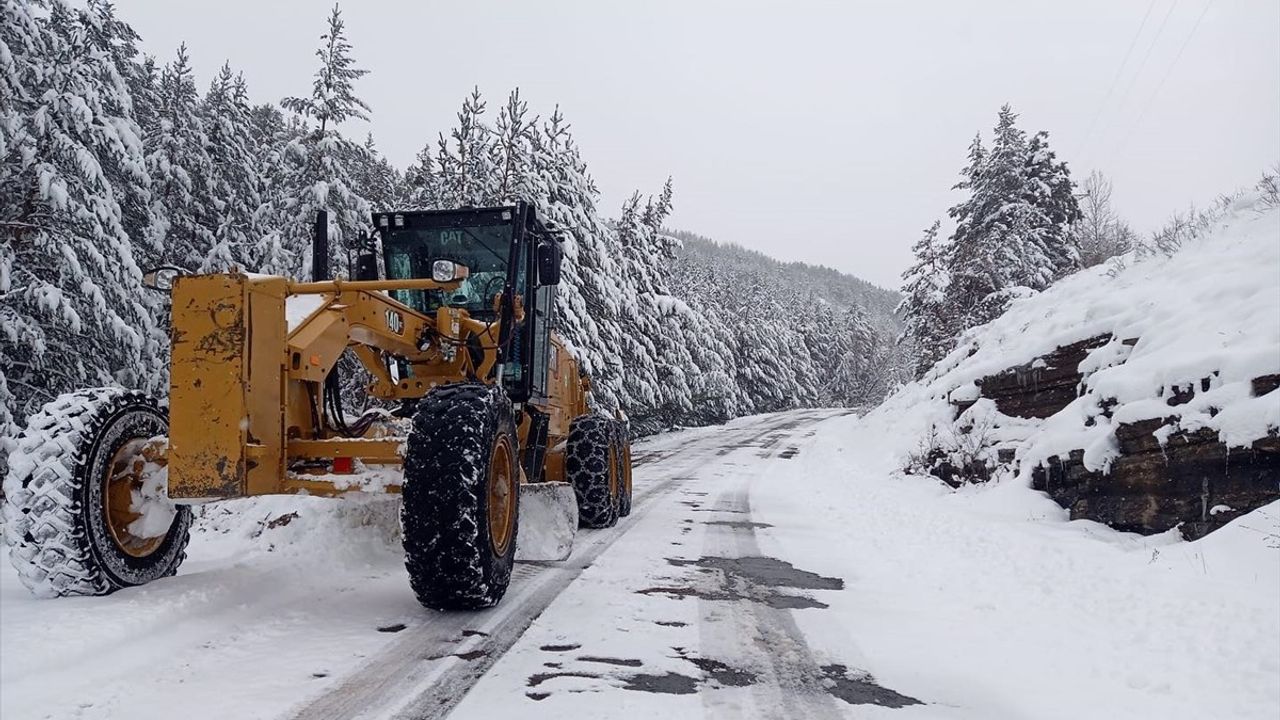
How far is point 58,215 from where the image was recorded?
1245 centimetres

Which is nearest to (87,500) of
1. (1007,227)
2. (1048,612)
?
(1048,612)

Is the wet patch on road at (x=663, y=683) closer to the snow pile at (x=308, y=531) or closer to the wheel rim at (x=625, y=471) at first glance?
the snow pile at (x=308, y=531)

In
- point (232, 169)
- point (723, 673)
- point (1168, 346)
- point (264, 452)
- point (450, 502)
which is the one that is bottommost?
point (723, 673)

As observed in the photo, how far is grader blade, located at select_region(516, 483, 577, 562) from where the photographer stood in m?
5.61

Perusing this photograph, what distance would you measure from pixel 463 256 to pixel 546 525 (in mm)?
2652

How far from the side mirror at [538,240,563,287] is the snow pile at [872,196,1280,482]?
5.52m

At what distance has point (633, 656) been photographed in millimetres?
3799

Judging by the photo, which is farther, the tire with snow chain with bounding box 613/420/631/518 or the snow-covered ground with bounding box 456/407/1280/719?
the tire with snow chain with bounding box 613/420/631/518

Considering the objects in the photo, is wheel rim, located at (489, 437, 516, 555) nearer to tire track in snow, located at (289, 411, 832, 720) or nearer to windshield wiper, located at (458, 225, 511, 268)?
tire track in snow, located at (289, 411, 832, 720)

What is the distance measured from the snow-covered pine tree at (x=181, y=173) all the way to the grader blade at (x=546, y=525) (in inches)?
691

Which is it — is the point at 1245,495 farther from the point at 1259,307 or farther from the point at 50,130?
the point at 50,130

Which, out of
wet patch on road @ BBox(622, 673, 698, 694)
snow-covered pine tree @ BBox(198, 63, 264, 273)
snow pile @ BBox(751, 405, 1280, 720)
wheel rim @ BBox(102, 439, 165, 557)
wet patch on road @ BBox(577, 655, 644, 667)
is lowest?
snow pile @ BBox(751, 405, 1280, 720)

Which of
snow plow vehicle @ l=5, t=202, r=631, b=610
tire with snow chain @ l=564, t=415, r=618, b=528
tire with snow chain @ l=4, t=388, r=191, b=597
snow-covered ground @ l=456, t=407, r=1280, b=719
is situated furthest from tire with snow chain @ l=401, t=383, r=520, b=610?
tire with snow chain @ l=564, t=415, r=618, b=528

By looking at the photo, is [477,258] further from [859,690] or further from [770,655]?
[859,690]
